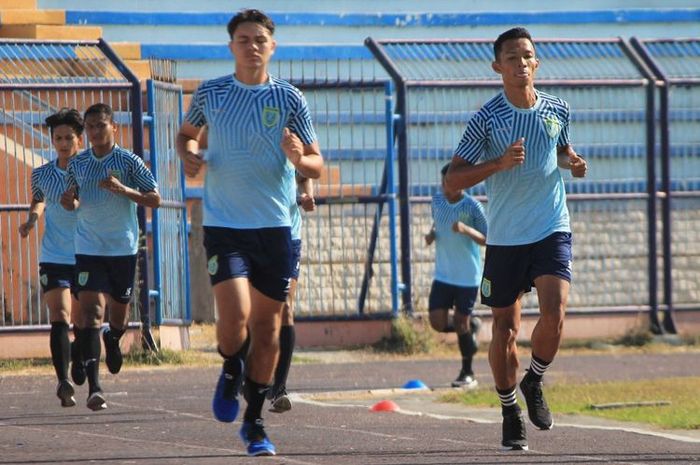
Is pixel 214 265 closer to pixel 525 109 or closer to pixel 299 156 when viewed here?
pixel 299 156

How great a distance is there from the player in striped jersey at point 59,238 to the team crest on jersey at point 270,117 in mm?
4213

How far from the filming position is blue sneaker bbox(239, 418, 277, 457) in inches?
338

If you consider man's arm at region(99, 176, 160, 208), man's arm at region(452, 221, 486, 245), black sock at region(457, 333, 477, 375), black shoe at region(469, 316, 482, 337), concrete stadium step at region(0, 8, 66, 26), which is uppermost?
concrete stadium step at region(0, 8, 66, 26)

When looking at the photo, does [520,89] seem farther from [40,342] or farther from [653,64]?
[653,64]

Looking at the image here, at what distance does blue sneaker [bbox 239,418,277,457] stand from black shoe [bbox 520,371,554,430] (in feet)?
5.04

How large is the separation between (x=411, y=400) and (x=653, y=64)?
7.87m

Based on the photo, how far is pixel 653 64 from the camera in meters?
20.2

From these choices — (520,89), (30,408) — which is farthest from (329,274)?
(520,89)

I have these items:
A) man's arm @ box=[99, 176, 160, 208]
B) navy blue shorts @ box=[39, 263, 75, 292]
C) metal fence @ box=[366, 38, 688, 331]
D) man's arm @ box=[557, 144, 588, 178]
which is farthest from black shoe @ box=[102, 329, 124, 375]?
metal fence @ box=[366, 38, 688, 331]

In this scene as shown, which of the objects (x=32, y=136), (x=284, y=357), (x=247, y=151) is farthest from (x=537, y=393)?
(x=32, y=136)

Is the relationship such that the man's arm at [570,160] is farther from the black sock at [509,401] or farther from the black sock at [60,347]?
the black sock at [60,347]

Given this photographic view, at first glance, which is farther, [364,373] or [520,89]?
[364,373]

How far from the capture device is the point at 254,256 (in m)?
8.65

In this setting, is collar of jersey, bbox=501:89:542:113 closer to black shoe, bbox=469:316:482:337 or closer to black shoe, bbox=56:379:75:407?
black shoe, bbox=56:379:75:407
